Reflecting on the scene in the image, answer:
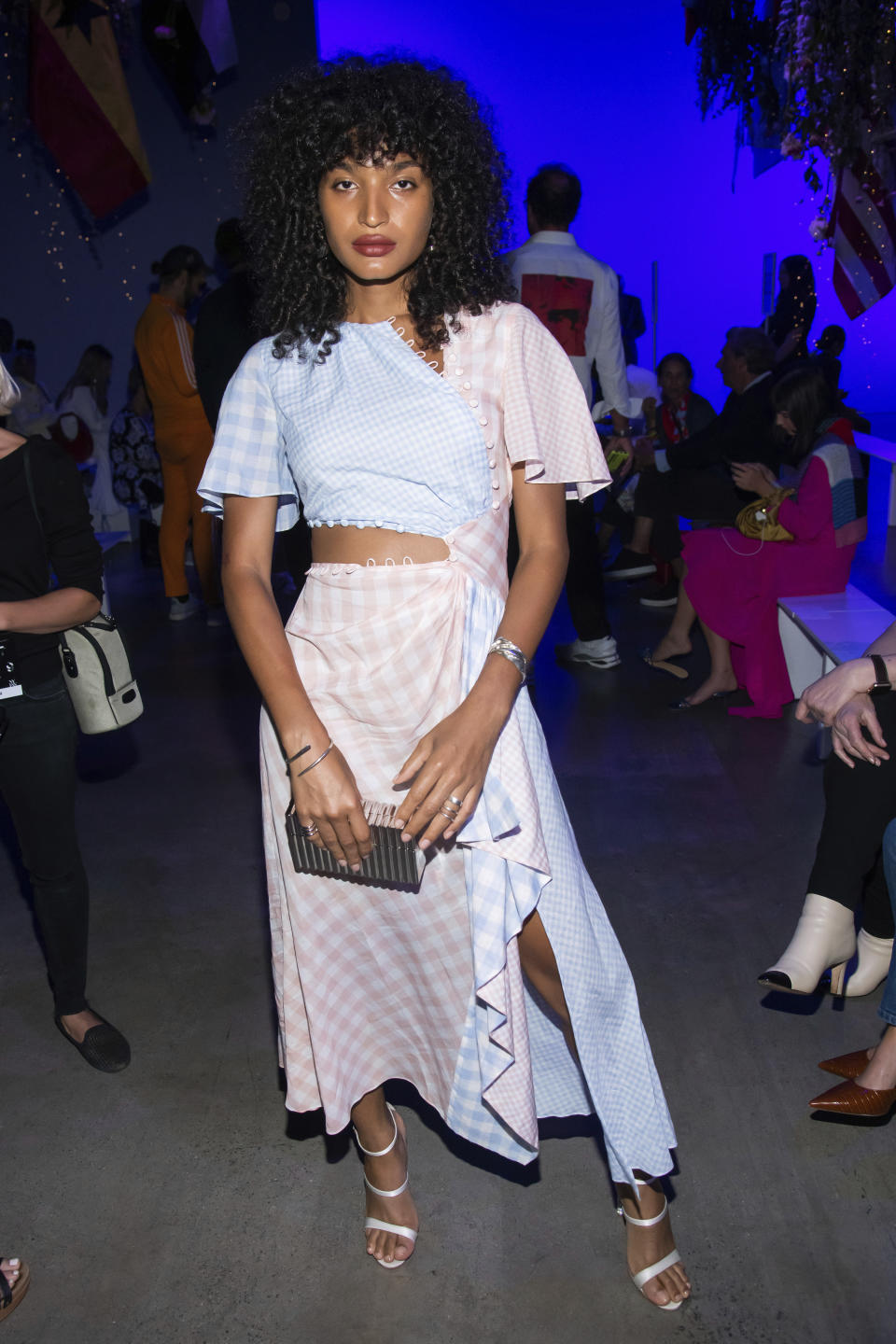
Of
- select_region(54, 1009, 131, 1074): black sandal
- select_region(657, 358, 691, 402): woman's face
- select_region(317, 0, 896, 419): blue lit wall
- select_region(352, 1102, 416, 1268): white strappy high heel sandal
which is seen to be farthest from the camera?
select_region(317, 0, 896, 419): blue lit wall

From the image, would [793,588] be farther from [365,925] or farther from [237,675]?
[365,925]

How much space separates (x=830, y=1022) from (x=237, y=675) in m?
3.41

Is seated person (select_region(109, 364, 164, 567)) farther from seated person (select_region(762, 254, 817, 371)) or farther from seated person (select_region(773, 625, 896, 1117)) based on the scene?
seated person (select_region(773, 625, 896, 1117))

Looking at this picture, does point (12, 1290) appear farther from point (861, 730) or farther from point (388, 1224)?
point (861, 730)

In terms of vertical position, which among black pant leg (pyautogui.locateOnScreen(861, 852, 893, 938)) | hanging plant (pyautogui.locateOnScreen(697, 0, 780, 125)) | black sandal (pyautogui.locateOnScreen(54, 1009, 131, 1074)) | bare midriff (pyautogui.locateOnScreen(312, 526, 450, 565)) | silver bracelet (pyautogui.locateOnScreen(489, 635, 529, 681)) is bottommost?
black sandal (pyautogui.locateOnScreen(54, 1009, 131, 1074))

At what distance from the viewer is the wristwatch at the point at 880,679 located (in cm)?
230

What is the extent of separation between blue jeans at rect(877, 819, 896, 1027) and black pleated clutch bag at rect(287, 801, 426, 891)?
921 mm

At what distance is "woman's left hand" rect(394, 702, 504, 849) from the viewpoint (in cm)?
151

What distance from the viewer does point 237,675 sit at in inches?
211

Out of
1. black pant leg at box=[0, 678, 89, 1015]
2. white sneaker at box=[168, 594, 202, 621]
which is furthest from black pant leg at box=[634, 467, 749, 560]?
black pant leg at box=[0, 678, 89, 1015]

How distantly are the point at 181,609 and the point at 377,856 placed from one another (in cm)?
516

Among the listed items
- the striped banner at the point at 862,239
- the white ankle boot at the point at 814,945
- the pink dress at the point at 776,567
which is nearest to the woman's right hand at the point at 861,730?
the white ankle boot at the point at 814,945

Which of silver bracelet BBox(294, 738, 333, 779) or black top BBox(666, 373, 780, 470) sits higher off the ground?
silver bracelet BBox(294, 738, 333, 779)

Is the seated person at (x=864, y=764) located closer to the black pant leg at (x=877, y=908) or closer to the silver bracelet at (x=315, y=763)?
the black pant leg at (x=877, y=908)
